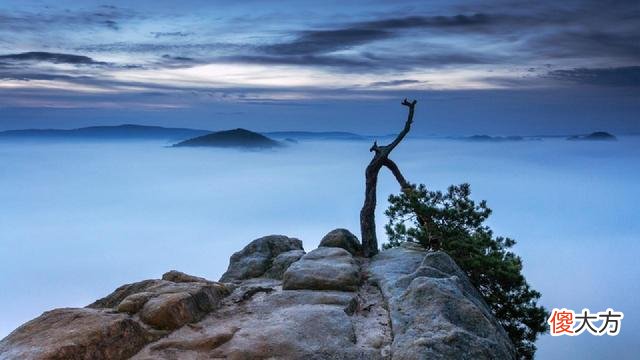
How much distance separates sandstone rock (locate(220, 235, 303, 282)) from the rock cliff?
6.06 meters

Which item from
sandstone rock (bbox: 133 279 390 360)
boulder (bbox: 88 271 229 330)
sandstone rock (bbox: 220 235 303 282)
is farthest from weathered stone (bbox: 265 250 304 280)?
sandstone rock (bbox: 133 279 390 360)

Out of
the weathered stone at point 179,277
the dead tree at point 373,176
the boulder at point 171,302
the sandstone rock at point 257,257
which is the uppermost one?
the dead tree at point 373,176

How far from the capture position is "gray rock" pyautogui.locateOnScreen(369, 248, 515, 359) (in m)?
11.0

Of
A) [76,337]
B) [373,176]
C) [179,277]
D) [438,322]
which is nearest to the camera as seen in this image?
[76,337]

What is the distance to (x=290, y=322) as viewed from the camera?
43.2ft

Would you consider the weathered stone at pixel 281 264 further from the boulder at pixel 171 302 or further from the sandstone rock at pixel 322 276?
the boulder at pixel 171 302

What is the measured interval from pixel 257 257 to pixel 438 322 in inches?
538

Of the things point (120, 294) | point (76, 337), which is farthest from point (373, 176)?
point (76, 337)

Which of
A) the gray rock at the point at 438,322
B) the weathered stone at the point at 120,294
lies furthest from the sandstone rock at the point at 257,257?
the gray rock at the point at 438,322

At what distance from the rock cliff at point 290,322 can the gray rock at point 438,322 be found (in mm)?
28

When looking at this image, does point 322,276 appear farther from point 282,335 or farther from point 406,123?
point 406,123

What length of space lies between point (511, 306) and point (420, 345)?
14922mm

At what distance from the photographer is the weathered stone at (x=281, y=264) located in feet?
73.3

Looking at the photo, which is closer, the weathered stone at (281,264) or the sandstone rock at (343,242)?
the weathered stone at (281,264)
